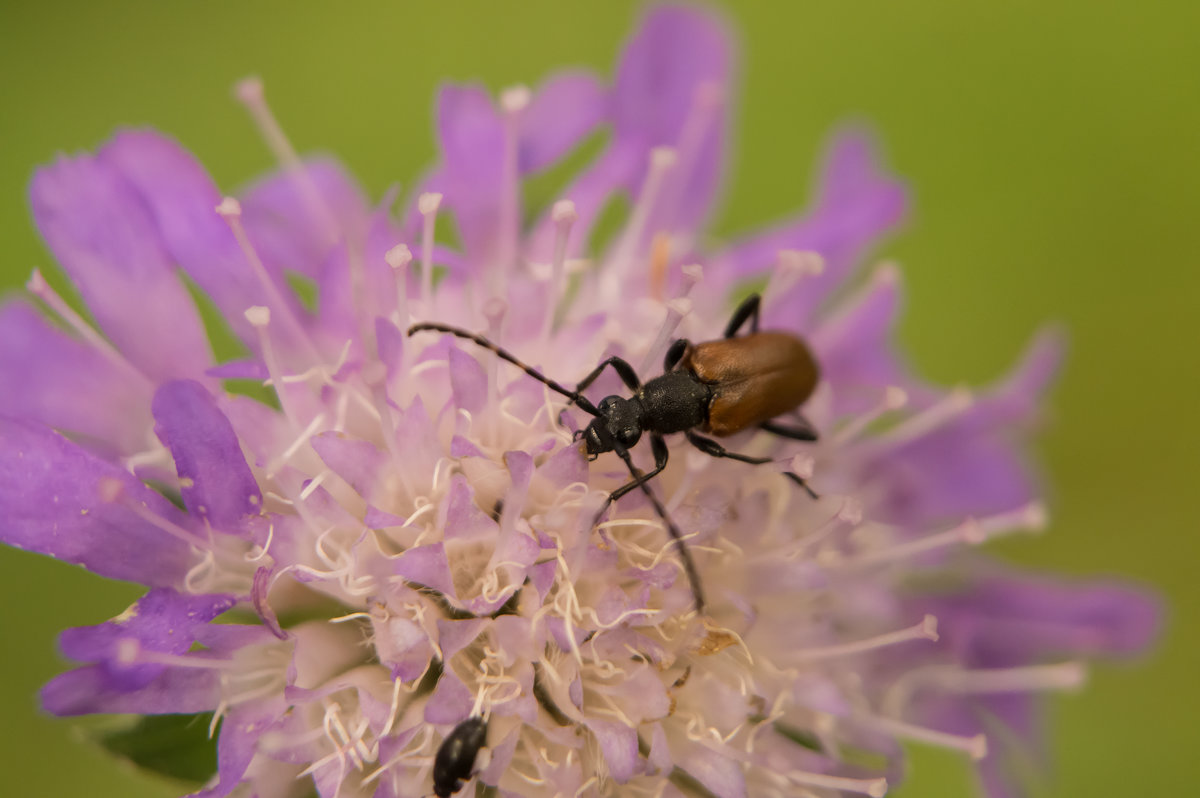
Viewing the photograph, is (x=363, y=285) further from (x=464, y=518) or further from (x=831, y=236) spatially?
(x=831, y=236)

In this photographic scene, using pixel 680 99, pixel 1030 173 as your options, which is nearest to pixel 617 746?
pixel 680 99

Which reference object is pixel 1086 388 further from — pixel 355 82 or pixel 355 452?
pixel 355 452

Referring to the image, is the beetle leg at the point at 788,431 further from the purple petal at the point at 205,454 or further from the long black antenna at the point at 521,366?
the purple petal at the point at 205,454

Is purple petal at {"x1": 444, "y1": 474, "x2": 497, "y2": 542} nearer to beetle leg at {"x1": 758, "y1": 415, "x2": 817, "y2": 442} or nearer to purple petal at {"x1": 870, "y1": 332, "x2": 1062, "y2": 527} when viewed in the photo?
beetle leg at {"x1": 758, "y1": 415, "x2": 817, "y2": 442}

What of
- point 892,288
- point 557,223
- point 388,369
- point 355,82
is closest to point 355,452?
point 388,369

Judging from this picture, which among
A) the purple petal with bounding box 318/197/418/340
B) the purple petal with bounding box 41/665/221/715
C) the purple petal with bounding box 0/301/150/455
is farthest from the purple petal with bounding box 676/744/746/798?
the purple petal with bounding box 0/301/150/455

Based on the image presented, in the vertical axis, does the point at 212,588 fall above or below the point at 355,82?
below
